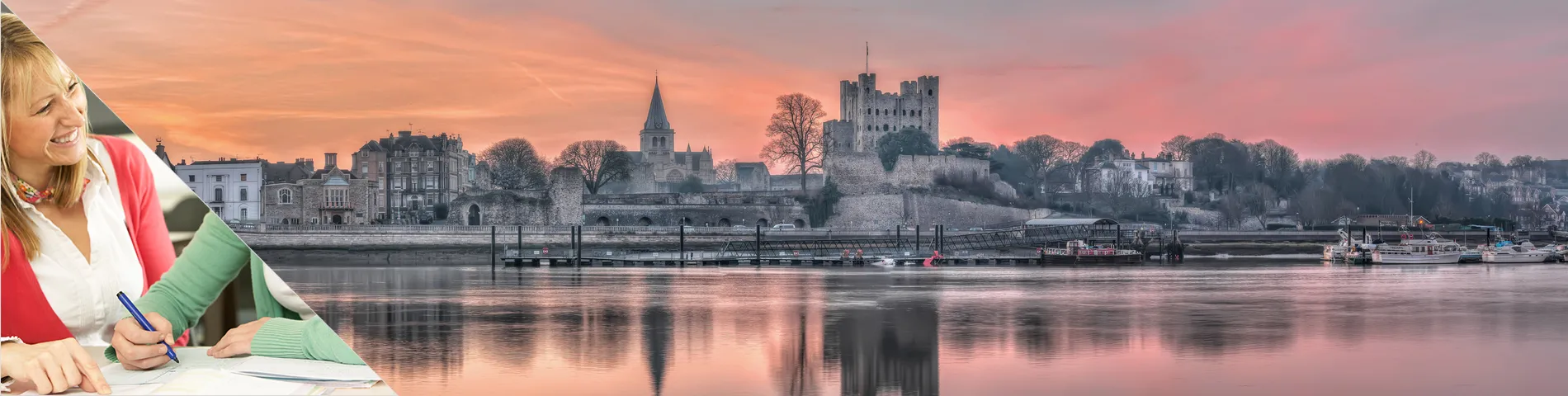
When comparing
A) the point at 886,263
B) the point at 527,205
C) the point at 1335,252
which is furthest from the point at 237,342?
the point at 527,205

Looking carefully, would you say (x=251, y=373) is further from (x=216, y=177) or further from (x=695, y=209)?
(x=695, y=209)

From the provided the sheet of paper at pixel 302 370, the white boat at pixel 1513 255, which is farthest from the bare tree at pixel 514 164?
the sheet of paper at pixel 302 370

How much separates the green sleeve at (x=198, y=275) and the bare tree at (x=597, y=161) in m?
52.3

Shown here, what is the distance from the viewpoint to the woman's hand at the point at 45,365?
85.1 inches

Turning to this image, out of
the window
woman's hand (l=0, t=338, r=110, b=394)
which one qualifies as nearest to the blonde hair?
woman's hand (l=0, t=338, r=110, b=394)

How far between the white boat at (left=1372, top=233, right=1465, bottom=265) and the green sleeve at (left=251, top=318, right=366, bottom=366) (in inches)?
1540

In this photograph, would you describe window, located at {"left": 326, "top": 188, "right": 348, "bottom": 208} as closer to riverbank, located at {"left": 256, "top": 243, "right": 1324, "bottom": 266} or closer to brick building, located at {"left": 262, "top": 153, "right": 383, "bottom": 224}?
brick building, located at {"left": 262, "top": 153, "right": 383, "bottom": 224}

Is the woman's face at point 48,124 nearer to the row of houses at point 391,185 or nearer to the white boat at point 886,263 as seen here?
the row of houses at point 391,185

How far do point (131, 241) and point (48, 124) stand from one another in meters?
0.25

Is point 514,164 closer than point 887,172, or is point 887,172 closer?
point 514,164

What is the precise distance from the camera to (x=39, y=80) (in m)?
2.15

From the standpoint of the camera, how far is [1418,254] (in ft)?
124

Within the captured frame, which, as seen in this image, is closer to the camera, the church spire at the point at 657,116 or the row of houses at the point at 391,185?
the row of houses at the point at 391,185

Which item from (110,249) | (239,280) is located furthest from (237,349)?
(110,249)
